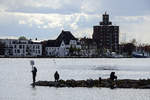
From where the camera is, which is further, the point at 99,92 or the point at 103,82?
the point at 103,82

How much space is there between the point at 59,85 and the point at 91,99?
456 inches

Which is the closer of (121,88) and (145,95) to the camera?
(145,95)

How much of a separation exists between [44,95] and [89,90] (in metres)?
6.53

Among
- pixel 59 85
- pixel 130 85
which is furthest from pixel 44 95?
pixel 130 85

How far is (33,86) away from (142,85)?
38.8 feet

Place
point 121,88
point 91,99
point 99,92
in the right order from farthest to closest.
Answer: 1. point 121,88
2. point 99,92
3. point 91,99

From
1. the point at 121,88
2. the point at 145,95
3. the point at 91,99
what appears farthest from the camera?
the point at 121,88

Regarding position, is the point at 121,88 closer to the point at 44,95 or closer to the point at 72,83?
the point at 72,83

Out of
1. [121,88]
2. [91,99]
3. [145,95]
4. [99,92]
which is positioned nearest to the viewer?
[91,99]

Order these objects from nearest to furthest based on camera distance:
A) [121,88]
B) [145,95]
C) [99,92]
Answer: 1. [145,95]
2. [99,92]
3. [121,88]

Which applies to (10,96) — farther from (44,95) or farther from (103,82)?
(103,82)

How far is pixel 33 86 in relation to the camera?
175 ft

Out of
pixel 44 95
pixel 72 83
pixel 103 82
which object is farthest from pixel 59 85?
pixel 44 95

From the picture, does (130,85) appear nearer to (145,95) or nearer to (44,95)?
(145,95)
